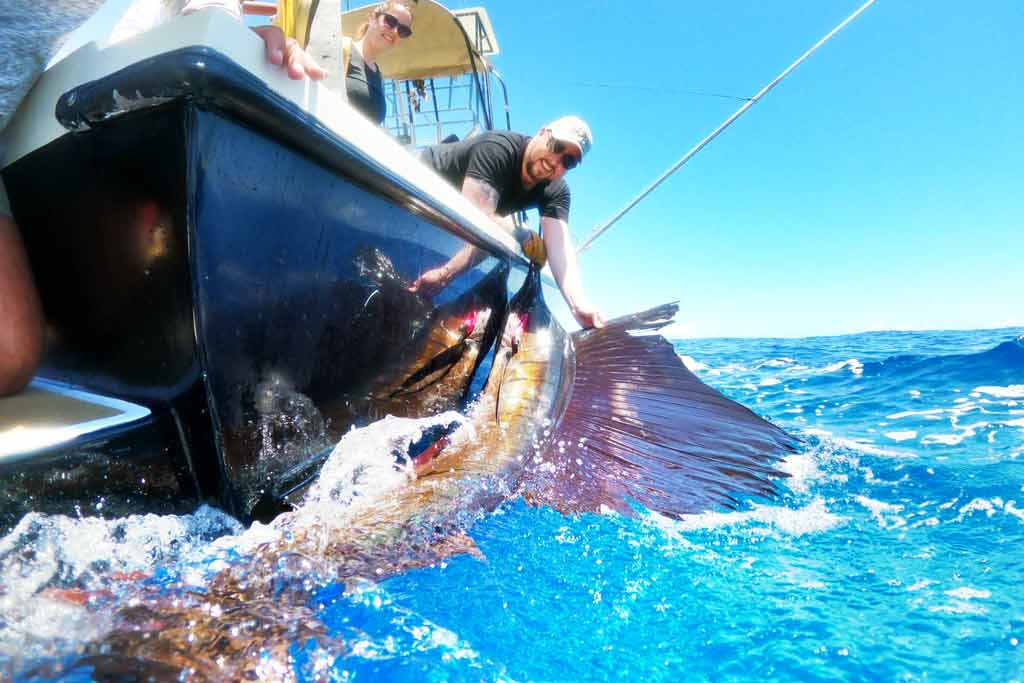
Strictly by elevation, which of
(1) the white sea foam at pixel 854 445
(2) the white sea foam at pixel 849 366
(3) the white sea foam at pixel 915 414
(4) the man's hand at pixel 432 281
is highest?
(2) the white sea foam at pixel 849 366

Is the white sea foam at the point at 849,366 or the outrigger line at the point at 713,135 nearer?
the outrigger line at the point at 713,135

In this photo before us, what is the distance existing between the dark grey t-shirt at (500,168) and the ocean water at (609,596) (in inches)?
58.5

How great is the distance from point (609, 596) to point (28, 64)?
1681mm

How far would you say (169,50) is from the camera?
102 cm

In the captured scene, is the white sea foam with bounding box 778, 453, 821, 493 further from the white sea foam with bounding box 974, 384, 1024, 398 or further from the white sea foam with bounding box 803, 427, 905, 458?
the white sea foam with bounding box 974, 384, 1024, 398

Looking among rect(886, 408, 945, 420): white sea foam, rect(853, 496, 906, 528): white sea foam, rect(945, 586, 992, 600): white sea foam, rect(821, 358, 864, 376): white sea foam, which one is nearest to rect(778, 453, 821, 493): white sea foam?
rect(853, 496, 906, 528): white sea foam

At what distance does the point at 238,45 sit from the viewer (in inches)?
42.9

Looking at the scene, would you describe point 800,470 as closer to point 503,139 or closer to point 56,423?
point 503,139

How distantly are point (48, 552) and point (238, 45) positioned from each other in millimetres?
1029

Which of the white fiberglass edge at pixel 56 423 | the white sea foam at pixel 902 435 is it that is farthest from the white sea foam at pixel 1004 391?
the white fiberglass edge at pixel 56 423

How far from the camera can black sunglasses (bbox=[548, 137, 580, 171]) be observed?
2.56 meters

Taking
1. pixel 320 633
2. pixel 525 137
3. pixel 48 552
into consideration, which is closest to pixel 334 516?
pixel 320 633

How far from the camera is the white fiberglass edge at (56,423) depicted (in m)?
1.08

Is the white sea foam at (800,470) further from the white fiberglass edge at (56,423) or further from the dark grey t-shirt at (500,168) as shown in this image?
the white fiberglass edge at (56,423)
